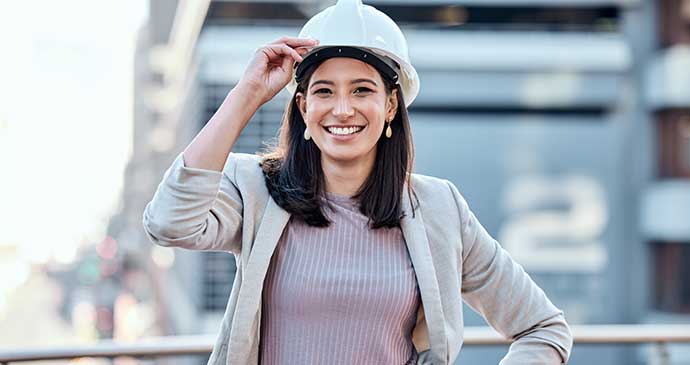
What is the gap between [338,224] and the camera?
197 cm

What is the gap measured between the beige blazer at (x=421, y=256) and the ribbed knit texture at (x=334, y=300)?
0.13ft

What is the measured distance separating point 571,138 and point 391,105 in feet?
64.0

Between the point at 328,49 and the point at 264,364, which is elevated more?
the point at 328,49

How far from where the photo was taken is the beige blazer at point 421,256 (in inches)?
69.0

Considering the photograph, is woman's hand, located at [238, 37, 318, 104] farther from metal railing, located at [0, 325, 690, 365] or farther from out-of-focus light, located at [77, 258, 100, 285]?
out-of-focus light, located at [77, 258, 100, 285]

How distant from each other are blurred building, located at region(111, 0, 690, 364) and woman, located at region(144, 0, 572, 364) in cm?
1734

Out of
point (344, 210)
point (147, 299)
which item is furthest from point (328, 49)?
point (147, 299)

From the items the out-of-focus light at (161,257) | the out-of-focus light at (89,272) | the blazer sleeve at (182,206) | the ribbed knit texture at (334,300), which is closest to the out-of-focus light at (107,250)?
the out-of-focus light at (89,272)

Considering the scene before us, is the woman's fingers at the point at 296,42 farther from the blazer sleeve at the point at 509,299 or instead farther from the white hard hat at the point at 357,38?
the blazer sleeve at the point at 509,299

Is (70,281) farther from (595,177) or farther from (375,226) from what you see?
(375,226)

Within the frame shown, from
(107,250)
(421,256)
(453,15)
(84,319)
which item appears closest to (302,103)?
(421,256)

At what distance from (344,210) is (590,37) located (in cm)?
1932

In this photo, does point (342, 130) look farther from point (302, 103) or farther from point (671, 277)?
point (671, 277)

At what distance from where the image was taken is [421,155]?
20875mm
